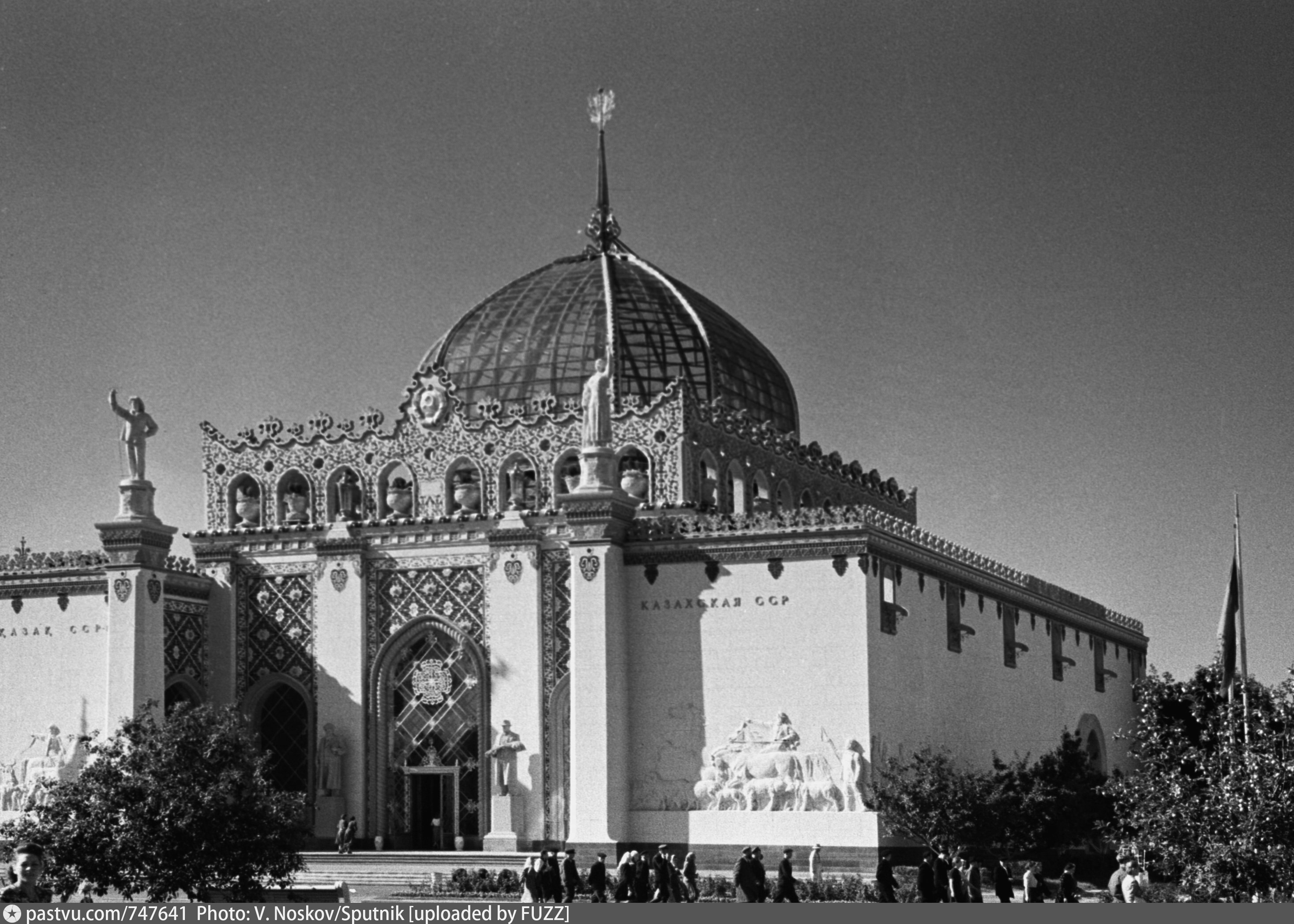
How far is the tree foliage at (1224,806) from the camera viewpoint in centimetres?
4059

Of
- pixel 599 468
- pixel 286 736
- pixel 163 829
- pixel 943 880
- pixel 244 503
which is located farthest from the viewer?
pixel 244 503

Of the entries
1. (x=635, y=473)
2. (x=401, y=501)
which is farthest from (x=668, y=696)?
(x=401, y=501)

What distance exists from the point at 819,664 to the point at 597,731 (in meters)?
5.75

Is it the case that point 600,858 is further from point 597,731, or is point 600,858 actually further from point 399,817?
point 399,817

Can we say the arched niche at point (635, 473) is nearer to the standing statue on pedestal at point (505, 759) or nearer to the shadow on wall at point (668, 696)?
the shadow on wall at point (668, 696)

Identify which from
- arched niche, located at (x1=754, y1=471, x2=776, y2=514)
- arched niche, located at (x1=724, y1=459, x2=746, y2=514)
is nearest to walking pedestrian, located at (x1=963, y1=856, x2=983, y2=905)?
arched niche, located at (x1=724, y1=459, x2=746, y2=514)

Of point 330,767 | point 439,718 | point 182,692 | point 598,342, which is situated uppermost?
point 598,342

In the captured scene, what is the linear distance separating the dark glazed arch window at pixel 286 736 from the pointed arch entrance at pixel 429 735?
2.12 meters

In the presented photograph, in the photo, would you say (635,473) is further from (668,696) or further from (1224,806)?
(1224,806)

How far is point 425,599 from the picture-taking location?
61.0 metres

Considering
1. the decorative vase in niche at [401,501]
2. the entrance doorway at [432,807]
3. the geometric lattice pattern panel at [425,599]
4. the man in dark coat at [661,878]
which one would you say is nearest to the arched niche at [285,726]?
the geometric lattice pattern panel at [425,599]

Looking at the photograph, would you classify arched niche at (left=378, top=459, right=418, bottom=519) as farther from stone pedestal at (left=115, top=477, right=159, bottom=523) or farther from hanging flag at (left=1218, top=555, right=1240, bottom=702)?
hanging flag at (left=1218, top=555, right=1240, bottom=702)

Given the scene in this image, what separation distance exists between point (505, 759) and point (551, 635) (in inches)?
135
